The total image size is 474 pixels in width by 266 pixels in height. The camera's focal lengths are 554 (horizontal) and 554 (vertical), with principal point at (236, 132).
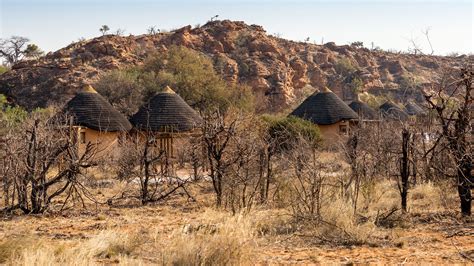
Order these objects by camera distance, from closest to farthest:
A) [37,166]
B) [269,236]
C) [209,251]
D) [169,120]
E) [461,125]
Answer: [209,251], [269,236], [461,125], [37,166], [169,120]

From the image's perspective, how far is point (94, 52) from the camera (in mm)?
37406

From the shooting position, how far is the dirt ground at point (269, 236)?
5.46 m

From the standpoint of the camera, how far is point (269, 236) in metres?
6.46

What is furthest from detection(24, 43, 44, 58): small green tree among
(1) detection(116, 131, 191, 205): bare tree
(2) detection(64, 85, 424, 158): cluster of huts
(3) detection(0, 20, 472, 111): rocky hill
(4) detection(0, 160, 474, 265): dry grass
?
(4) detection(0, 160, 474, 265): dry grass

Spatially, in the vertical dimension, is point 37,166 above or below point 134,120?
below

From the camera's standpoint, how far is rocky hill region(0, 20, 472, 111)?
111 feet

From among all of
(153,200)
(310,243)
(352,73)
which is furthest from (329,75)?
(310,243)

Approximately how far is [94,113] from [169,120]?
2721 mm

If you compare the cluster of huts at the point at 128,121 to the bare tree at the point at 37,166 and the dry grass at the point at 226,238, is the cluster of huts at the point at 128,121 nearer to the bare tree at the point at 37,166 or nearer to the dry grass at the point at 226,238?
the bare tree at the point at 37,166

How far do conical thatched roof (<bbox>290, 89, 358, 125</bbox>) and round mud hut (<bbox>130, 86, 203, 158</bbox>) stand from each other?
249 inches

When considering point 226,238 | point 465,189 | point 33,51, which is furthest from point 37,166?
point 33,51

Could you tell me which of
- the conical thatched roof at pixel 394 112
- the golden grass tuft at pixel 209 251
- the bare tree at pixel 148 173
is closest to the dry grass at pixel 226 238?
the golden grass tuft at pixel 209 251

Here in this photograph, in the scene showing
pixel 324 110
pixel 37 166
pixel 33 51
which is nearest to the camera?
pixel 37 166

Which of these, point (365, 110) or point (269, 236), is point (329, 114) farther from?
point (269, 236)
